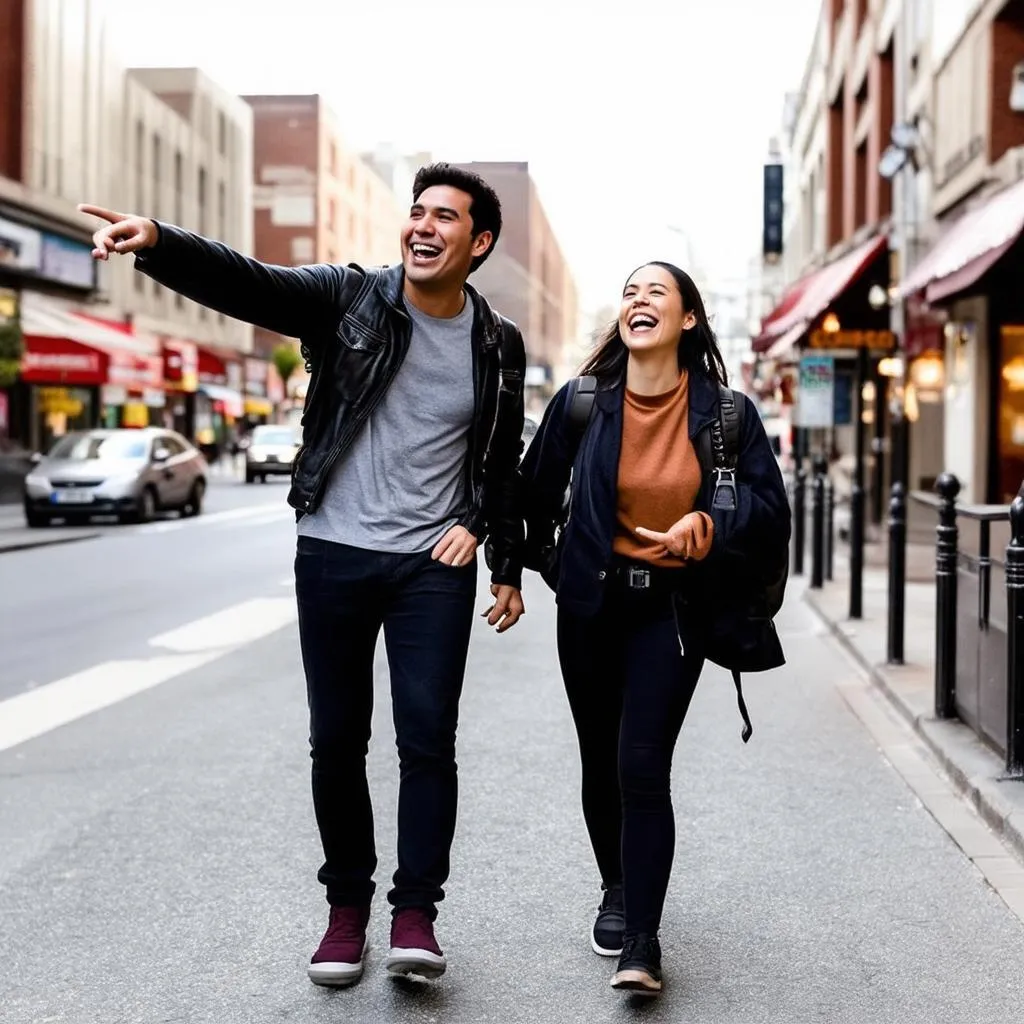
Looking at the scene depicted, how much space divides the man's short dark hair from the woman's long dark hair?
390 mm

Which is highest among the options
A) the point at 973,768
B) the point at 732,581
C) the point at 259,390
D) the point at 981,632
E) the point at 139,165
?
the point at 139,165

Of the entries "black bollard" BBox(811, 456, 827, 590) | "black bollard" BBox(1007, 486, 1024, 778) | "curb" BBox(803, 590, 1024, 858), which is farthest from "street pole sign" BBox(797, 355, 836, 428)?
"black bollard" BBox(1007, 486, 1024, 778)

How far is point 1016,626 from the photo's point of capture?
20.0 ft

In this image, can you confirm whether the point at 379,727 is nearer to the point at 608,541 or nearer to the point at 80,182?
the point at 608,541

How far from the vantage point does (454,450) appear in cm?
409

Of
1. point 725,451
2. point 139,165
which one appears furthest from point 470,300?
point 139,165

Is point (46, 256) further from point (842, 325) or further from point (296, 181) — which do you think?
point (296, 181)

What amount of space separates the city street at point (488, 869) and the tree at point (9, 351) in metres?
16.8

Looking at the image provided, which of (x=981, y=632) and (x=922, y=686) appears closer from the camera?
(x=981, y=632)

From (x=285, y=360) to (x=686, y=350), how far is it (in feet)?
221

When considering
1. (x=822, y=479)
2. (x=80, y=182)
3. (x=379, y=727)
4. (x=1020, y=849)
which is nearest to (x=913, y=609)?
(x=822, y=479)

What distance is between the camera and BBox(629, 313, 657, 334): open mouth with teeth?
3.98m

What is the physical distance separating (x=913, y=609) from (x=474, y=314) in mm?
9500

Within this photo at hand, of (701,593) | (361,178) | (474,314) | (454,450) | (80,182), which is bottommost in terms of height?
(701,593)
